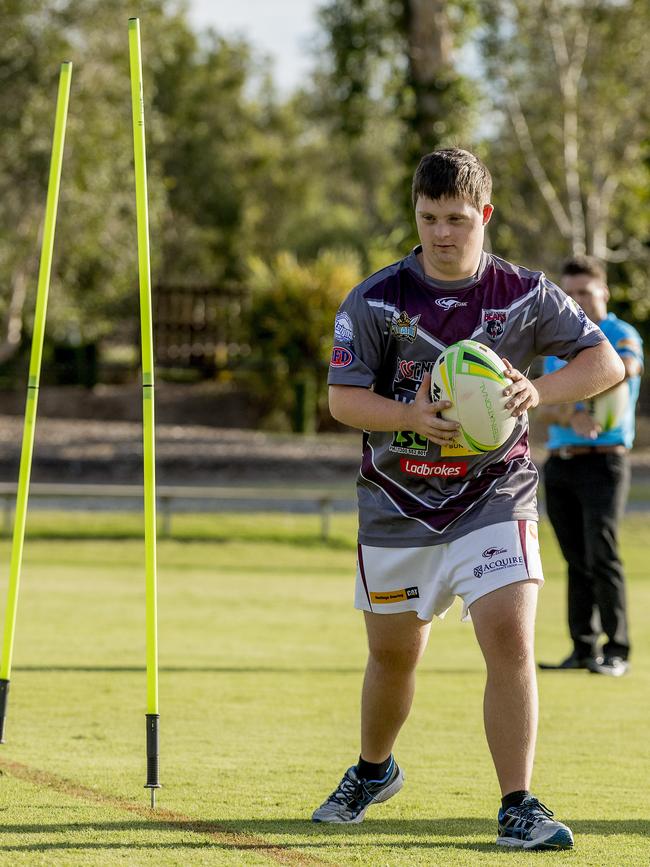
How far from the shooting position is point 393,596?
16.3 ft

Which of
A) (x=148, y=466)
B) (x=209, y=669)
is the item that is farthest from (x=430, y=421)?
(x=209, y=669)

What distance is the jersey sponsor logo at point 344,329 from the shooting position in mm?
4994

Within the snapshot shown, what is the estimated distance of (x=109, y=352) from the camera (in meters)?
64.1

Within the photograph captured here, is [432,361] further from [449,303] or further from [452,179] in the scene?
[452,179]

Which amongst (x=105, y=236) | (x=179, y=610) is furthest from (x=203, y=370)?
(x=179, y=610)

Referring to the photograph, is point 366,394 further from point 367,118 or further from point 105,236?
point 105,236

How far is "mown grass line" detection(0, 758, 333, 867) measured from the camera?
4.58m

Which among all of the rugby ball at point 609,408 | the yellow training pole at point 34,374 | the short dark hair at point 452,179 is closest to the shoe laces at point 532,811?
the short dark hair at point 452,179

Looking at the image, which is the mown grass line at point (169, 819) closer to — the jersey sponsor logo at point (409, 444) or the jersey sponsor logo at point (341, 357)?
the jersey sponsor logo at point (409, 444)

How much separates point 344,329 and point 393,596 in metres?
0.95

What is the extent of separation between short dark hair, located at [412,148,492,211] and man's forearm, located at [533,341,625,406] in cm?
64

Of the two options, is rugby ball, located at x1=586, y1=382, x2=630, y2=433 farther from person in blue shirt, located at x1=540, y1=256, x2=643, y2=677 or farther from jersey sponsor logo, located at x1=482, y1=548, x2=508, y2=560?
jersey sponsor logo, located at x1=482, y1=548, x2=508, y2=560

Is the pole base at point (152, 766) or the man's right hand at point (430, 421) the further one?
the pole base at point (152, 766)

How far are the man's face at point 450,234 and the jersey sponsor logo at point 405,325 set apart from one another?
0.19 m
